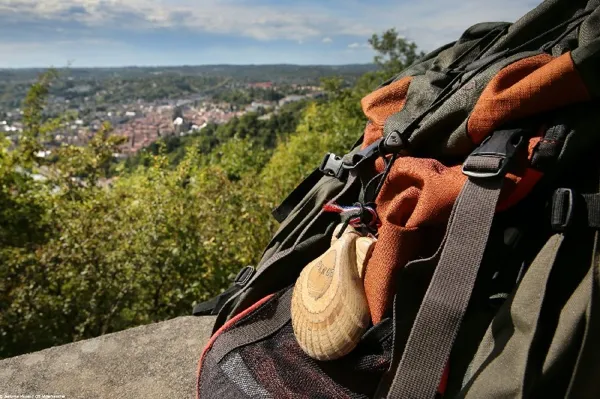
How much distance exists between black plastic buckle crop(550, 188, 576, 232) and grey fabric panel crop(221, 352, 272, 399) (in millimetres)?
761

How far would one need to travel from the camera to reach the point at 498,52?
1.40 metres

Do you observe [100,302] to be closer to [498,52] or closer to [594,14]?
[498,52]

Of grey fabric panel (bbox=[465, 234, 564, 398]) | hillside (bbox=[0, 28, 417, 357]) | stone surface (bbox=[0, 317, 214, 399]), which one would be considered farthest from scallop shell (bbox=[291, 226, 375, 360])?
hillside (bbox=[0, 28, 417, 357])

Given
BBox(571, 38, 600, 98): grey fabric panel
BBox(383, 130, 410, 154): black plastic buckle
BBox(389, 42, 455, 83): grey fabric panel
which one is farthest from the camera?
BBox(389, 42, 455, 83): grey fabric panel

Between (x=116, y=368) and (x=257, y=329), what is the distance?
91 cm

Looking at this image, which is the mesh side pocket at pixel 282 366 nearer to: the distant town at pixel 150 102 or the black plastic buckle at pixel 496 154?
the black plastic buckle at pixel 496 154

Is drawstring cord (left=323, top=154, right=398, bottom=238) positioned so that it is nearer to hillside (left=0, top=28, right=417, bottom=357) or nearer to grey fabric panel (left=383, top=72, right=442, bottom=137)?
grey fabric panel (left=383, top=72, right=442, bottom=137)

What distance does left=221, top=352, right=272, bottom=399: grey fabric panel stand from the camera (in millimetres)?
1207

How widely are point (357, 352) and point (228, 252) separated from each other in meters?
3.93

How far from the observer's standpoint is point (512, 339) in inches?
37.0

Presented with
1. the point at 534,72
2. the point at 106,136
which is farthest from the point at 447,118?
the point at 106,136

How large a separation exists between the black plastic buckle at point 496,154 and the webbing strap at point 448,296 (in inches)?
0.7

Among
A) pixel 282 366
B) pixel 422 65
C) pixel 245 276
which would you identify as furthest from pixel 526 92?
pixel 245 276

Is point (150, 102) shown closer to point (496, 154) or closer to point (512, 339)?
point (496, 154)
